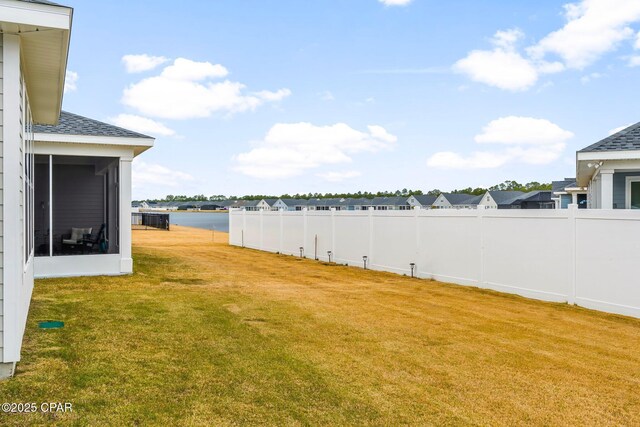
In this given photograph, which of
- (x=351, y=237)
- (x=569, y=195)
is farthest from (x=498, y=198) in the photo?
(x=351, y=237)

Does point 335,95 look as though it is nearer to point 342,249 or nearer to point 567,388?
point 342,249

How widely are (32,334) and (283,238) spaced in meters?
14.4

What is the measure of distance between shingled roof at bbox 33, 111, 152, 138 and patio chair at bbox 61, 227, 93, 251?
3.14 metres

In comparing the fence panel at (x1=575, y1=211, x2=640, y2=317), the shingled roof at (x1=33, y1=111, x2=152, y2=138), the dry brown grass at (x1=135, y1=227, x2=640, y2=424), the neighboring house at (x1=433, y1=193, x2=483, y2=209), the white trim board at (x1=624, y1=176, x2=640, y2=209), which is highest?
the shingled roof at (x1=33, y1=111, x2=152, y2=138)

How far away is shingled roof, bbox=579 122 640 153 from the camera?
11.1 metres

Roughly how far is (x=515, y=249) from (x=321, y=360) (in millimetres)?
6023

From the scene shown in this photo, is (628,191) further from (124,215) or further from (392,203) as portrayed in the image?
(392,203)

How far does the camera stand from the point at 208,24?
2053 cm

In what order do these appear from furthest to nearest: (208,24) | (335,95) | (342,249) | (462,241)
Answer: (335,95) < (208,24) < (342,249) < (462,241)

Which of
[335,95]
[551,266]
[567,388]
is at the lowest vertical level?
[567,388]

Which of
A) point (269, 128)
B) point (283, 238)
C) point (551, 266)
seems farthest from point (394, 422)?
point (269, 128)

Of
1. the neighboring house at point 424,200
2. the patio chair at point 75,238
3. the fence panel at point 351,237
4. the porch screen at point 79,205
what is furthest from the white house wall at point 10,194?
the neighboring house at point 424,200

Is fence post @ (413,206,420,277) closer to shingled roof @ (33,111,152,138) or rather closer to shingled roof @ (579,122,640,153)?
shingled roof @ (579,122,640,153)

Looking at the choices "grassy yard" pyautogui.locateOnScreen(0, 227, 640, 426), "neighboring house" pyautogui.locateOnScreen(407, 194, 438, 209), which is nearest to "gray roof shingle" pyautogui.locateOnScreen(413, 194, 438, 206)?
"neighboring house" pyautogui.locateOnScreen(407, 194, 438, 209)
